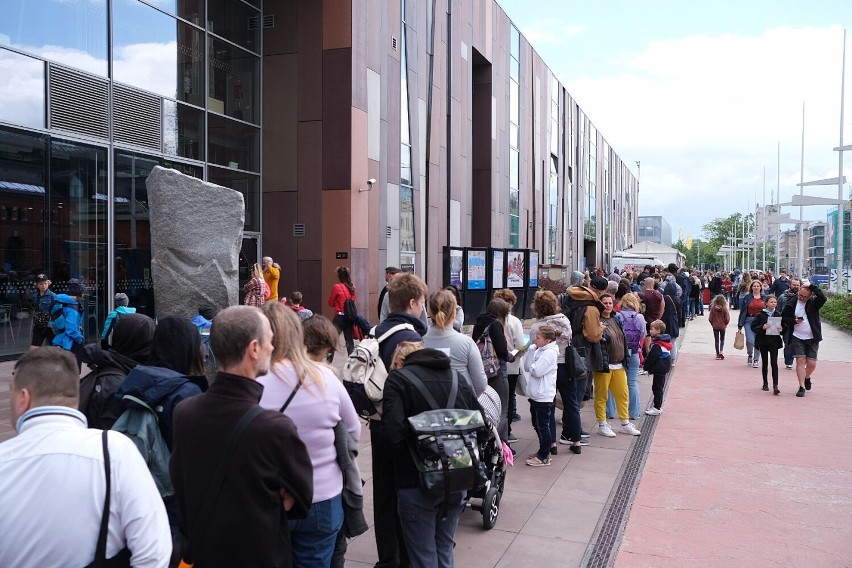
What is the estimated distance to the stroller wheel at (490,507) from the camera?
5547mm

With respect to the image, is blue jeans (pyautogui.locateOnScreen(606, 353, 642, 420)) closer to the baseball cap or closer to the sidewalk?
the sidewalk

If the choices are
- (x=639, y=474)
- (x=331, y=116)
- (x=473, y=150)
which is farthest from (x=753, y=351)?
(x=473, y=150)

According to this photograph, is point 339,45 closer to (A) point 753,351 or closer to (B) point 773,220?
(A) point 753,351

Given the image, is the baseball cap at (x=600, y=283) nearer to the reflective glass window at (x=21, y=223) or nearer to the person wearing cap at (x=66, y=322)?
the person wearing cap at (x=66, y=322)

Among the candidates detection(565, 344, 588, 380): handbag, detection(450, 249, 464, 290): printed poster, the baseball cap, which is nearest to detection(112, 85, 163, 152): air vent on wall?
detection(450, 249, 464, 290): printed poster

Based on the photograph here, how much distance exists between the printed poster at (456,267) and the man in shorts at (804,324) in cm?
931

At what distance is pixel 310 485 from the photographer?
2.89m

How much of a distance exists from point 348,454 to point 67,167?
12.4 meters

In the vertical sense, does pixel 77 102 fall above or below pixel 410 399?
above

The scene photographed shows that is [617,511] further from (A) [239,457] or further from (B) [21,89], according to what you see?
(B) [21,89]

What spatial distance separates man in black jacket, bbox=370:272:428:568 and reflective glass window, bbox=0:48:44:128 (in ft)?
35.2

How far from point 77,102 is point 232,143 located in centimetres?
478

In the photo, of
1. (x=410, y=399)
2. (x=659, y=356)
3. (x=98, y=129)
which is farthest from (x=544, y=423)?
(x=98, y=129)

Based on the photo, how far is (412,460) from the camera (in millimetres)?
3848
